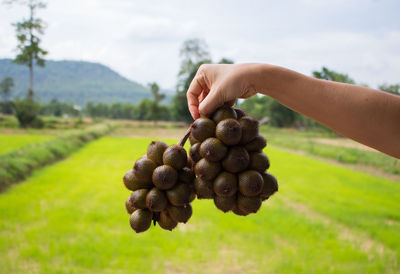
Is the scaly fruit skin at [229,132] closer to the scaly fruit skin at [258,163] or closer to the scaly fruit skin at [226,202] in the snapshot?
the scaly fruit skin at [258,163]

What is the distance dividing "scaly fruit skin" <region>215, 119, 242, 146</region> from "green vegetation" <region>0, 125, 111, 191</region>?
10729mm

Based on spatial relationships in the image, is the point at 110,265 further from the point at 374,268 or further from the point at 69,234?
the point at 374,268

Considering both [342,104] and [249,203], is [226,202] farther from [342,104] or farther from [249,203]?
[342,104]

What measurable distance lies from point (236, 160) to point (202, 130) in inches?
7.8

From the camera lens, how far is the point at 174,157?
3.81ft

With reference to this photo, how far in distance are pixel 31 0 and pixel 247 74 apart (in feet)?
133

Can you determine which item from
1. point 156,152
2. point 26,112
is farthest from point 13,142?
point 156,152

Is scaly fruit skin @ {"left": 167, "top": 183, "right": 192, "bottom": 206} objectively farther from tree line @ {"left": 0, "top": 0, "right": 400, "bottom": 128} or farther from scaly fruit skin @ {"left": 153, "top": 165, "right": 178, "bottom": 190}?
tree line @ {"left": 0, "top": 0, "right": 400, "bottom": 128}

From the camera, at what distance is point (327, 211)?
8742mm

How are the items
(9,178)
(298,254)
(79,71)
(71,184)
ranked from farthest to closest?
(79,71) < (71,184) < (9,178) < (298,254)

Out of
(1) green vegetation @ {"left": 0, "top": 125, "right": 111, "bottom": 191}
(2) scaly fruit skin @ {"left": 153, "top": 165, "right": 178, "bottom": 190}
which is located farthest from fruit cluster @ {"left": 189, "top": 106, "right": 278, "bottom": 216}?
(1) green vegetation @ {"left": 0, "top": 125, "right": 111, "bottom": 191}

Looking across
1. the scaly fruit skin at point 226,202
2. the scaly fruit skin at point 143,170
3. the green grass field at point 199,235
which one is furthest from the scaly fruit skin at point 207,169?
the green grass field at point 199,235

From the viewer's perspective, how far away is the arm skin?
1212mm

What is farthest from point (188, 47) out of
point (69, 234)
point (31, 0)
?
point (69, 234)
